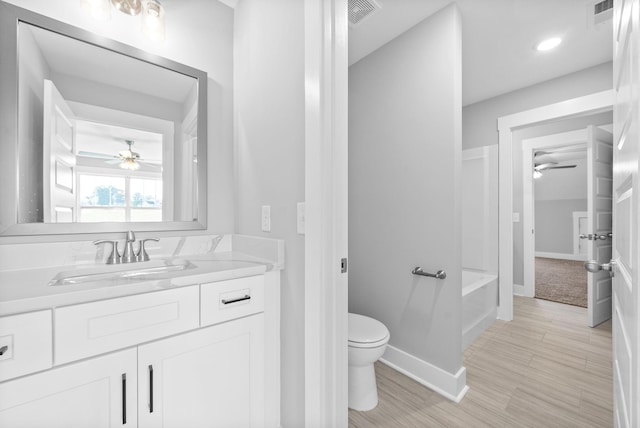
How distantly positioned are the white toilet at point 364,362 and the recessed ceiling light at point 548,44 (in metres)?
2.51

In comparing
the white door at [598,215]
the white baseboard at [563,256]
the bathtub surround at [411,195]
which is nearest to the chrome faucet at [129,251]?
the bathtub surround at [411,195]

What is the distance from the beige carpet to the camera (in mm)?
3458

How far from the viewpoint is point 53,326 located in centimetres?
78

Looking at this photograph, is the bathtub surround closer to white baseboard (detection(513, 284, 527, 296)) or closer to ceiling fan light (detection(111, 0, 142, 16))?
ceiling fan light (detection(111, 0, 142, 16))

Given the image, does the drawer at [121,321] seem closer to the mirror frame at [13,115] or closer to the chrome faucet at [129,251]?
the chrome faucet at [129,251]

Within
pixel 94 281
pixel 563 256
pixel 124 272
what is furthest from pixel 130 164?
pixel 563 256

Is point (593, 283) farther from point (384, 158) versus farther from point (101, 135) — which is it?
point (101, 135)

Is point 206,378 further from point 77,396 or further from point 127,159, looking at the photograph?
point 127,159

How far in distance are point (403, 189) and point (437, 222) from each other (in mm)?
333

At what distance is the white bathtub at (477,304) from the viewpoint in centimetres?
221

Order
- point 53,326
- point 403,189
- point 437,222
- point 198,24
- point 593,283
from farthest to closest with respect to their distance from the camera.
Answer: point 593,283 → point 403,189 → point 437,222 → point 198,24 → point 53,326

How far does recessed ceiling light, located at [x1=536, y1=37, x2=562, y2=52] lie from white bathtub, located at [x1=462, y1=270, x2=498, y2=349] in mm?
2045

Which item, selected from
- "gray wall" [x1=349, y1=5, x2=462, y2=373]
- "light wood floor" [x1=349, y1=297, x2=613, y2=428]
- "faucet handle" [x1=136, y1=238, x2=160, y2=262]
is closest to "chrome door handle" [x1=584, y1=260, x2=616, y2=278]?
"gray wall" [x1=349, y1=5, x2=462, y2=373]

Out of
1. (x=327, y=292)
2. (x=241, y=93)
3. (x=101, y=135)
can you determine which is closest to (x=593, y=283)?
(x=327, y=292)
